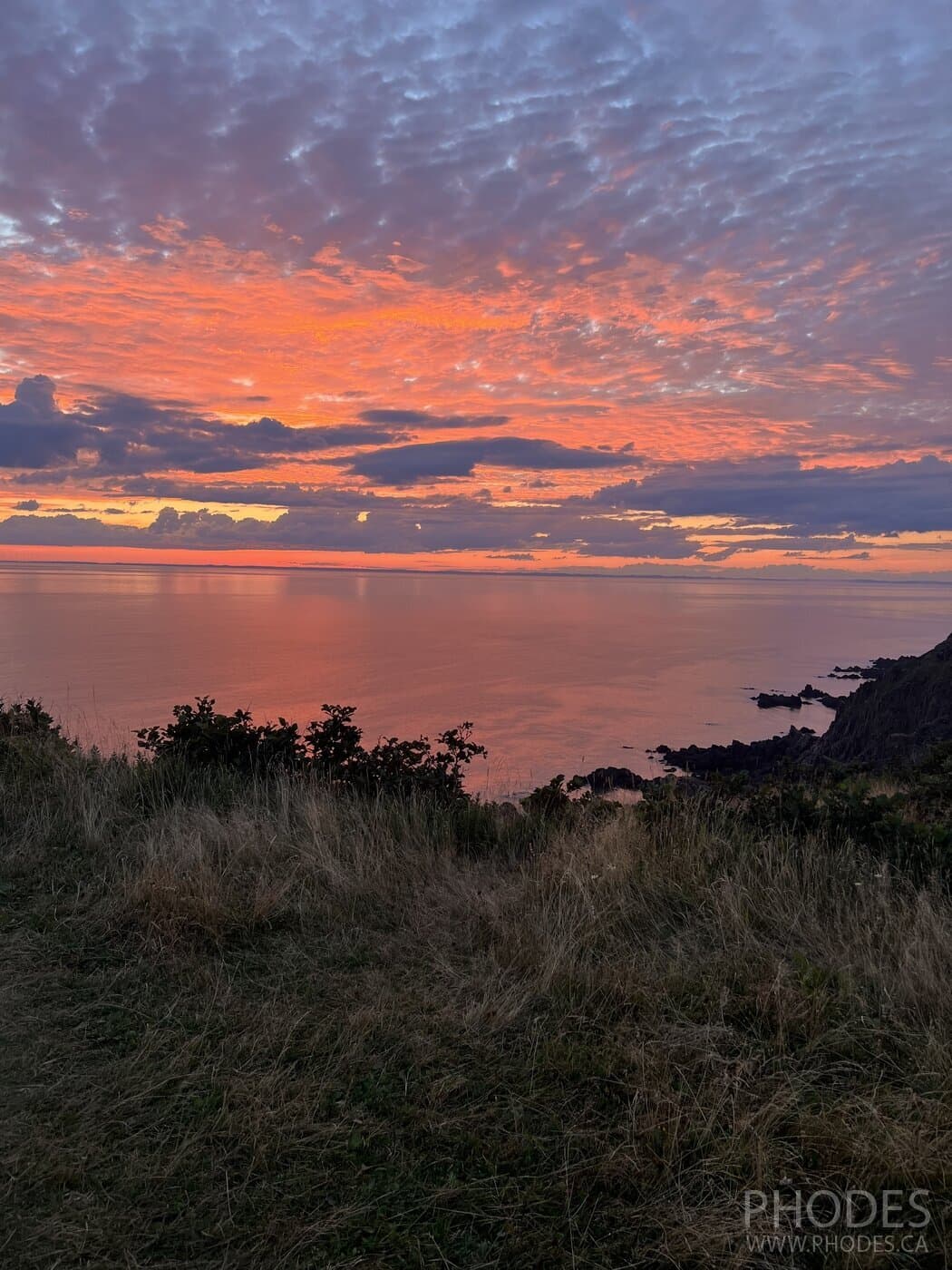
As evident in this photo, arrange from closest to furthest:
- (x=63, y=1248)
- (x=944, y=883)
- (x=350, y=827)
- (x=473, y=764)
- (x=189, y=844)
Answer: (x=63, y=1248)
(x=944, y=883)
(x=189, y=844)
(x=350, y=827)
(x=473, y=764)

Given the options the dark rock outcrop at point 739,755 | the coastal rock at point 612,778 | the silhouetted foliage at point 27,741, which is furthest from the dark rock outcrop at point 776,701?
the silhouetted foliage at point 27,741

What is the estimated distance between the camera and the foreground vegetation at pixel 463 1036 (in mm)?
2662

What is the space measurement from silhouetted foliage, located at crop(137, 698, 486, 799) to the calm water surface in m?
3.68

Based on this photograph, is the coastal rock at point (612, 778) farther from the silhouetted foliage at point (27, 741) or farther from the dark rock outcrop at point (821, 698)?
the dark rock outcrop at point (821, 698)

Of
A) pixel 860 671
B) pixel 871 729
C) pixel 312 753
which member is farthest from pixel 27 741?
pixel 860 671

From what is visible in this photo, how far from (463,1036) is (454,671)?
40.5 metres

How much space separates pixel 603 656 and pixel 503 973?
51.5 metres

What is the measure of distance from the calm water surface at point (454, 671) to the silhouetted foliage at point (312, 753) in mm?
3680

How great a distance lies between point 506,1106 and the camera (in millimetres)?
3229

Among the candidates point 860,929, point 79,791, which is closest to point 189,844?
point 79,791

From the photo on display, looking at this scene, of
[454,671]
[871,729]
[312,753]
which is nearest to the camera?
[312,753]

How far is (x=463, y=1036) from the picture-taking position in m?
3.74

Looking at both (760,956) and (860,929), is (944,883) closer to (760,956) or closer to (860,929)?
(860,929)

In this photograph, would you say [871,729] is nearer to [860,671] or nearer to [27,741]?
[27,741]
